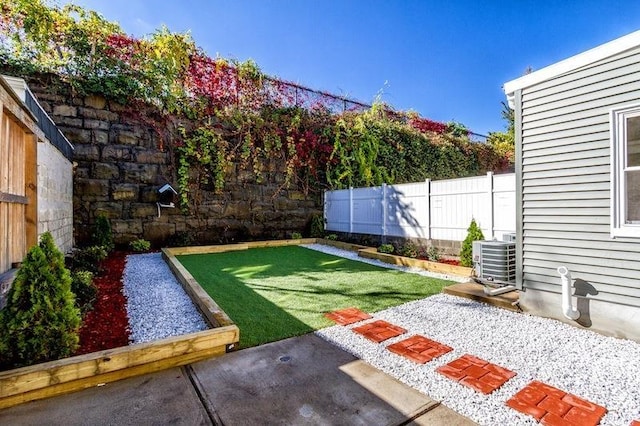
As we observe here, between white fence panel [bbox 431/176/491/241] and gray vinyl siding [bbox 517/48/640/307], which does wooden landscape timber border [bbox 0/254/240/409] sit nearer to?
gray vinyl siding [bbox 517/48/640/307]

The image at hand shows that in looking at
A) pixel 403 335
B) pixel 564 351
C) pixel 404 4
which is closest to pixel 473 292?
pixel 564 351

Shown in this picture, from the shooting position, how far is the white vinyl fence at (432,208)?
5883mm

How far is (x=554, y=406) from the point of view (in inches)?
74.8

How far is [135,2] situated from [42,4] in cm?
196

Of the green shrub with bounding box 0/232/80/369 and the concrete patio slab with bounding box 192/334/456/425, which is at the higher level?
the green shrub with bounding box 0/232/80/369

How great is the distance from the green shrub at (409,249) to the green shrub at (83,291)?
620 centimetres

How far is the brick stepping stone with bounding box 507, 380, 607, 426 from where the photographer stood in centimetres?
177

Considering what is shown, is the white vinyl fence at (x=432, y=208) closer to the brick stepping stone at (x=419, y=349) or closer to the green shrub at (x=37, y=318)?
the brick stepping stone at (x=419, y=349)

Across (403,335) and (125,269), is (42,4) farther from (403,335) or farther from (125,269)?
(403,335)

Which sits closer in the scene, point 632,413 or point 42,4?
point 632,413

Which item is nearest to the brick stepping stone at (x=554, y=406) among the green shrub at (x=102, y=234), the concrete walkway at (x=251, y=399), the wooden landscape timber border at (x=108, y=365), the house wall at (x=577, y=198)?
the concrete walkway at (x=251, y=399)

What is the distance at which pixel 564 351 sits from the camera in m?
2.65

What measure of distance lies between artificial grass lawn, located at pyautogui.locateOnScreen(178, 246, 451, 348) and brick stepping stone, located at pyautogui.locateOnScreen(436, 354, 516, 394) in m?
1.32

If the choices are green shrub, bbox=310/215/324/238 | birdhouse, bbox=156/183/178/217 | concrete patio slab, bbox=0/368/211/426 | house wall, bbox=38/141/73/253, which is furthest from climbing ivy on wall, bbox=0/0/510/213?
concrete patio slab, bbox=0/368/211/426
